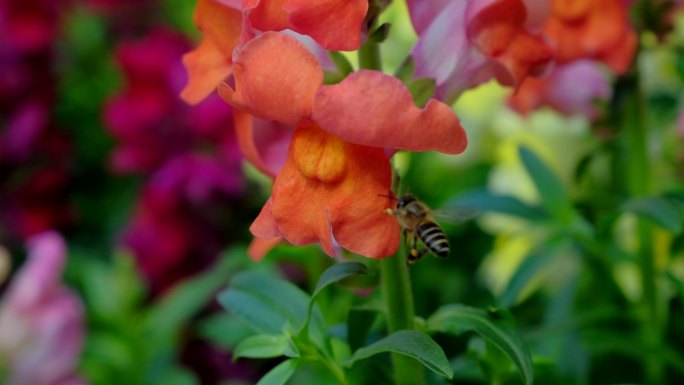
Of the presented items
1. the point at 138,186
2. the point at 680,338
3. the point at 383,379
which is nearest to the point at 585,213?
the point at 680,338

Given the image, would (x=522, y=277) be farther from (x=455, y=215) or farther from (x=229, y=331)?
(x=229, y=331)

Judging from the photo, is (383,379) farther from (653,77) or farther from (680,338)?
(653,77)

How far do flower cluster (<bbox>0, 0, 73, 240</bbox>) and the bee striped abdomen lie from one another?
1.11 m

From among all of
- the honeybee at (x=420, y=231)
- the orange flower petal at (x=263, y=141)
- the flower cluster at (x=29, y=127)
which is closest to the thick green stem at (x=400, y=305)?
the honeybee at (x=420, y=231)

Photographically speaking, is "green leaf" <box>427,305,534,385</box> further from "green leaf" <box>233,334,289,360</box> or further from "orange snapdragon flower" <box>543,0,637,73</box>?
"orange snapdragon flower" <box>543,0,637,73</box>

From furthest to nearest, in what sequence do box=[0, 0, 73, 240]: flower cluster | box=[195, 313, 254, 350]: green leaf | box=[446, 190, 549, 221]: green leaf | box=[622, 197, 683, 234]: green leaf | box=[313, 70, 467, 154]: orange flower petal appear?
1. box=[0, 0, 73, 240]: flower cluster
2. box=[195, 313, 254, 350]: green leaf
3. box=[446, 190, 549, 221]: green leaf
4. box=[622, 197, 683, 234]: green leaf
5. box=[313, 70, 467, 154]: orange flower petal

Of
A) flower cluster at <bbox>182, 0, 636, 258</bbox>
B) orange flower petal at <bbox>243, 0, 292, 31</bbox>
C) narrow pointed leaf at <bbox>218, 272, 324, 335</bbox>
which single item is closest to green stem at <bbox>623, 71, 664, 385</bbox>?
flower cluster at <bbox>182, 0, 636, 258</bbox>

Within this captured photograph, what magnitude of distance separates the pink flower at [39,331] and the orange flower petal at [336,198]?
0.55 meters

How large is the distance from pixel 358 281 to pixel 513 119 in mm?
709

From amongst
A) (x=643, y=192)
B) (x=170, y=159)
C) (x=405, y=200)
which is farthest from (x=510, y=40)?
(x=170, y=159)

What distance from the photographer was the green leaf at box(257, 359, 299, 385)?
0.66 meters

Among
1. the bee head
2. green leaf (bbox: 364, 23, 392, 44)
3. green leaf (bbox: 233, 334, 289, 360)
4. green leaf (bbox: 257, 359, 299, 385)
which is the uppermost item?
green leaf (bbox: 364, 23, 392, 44)

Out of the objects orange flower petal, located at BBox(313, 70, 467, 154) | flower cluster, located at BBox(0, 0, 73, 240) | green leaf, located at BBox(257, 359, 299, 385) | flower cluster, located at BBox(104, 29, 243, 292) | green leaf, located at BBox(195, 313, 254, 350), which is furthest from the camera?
flower cluster, located at BBox(0, 0, 73, 240)

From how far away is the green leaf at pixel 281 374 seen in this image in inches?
25.9
